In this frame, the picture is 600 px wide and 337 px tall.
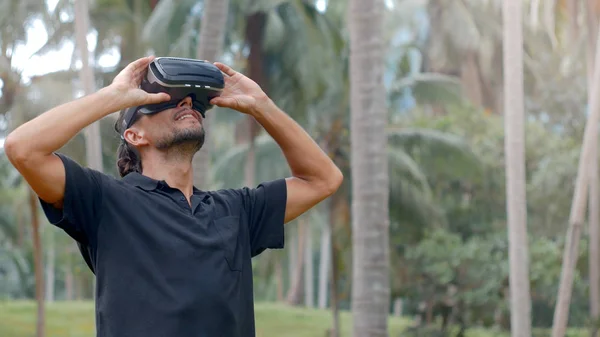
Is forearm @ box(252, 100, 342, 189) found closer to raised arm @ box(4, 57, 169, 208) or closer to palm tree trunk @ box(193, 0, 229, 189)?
raised arm @ box(4, 57, 169, 208)

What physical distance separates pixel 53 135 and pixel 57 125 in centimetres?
4

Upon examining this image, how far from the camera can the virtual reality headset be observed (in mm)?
3271

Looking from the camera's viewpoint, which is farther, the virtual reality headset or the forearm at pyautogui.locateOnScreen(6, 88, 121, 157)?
the virtual reality headset

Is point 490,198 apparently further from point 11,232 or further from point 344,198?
point 11,232

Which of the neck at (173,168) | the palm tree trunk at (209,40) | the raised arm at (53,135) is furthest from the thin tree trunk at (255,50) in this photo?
the raised arm at (53,135)

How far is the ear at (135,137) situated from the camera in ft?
11.1

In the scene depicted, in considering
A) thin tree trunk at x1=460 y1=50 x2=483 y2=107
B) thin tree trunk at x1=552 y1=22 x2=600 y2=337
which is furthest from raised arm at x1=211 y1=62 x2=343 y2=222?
thin tree trunk at x1=460 y1=50 x2=483 y2=107

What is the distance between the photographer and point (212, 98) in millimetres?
3414

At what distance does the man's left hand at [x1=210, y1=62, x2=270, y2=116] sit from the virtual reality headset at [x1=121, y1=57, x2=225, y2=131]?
0.41 ft

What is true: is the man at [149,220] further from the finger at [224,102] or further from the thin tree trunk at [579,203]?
the thin tree trunk at [579,203]

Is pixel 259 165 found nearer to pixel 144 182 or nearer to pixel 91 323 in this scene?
pixel 91 323

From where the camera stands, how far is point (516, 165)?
1176cm

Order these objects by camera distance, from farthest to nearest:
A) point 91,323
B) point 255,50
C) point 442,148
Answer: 1. point 91,323
2. point 255,50
3. point 442,148

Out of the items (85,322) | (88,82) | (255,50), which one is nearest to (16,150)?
(88,82)
